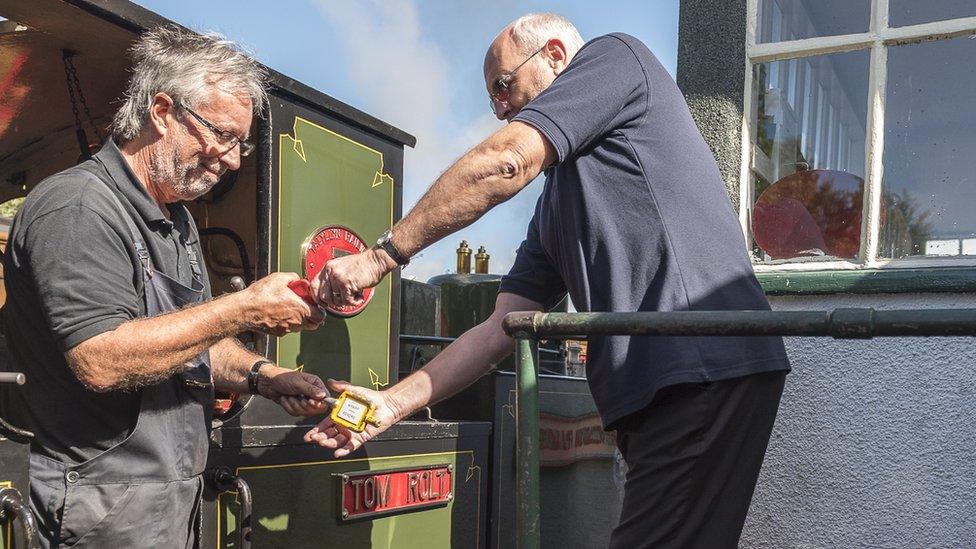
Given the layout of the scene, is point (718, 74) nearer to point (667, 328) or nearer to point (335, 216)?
point (335, 216)

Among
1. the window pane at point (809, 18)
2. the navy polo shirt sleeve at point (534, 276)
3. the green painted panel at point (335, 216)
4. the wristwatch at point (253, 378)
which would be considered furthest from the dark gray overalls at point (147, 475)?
the window pane at point (809, 18)

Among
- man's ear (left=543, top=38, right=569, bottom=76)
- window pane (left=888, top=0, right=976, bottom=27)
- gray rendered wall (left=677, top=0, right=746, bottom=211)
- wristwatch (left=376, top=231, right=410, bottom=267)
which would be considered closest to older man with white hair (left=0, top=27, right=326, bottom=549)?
wristwatch (left=376, top=231, right=410, bottom=267)

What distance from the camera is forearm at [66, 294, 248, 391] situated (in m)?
2.14

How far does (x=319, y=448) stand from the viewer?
3.19m

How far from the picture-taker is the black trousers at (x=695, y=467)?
2.00 m

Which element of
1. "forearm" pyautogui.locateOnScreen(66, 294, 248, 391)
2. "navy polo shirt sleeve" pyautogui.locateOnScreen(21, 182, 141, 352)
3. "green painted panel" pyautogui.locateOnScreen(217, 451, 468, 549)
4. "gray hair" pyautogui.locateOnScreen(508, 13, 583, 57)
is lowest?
"green painted panel" pyautogui.locateOnScreen(217, 451, 468, 549)

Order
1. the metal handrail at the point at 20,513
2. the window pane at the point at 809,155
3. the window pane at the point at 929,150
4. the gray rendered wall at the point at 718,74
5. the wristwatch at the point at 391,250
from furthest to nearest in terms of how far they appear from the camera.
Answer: the gray rendered wall at the point at 718,74 < the window pane at the point at 809,155 < the window pane at the point at 929,150 < the wristwatch at the point at 391,250 < the metal handrail at the point at 20,513

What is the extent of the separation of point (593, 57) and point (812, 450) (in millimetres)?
1984

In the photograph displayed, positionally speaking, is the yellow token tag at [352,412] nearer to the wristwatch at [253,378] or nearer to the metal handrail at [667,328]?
the wristwatch at [253,378]

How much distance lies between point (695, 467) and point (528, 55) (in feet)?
3.78

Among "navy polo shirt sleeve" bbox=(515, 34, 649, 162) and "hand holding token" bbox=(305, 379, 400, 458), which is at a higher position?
"navy polo shirt sleeve" bbox=(515, 34, 649, 162)

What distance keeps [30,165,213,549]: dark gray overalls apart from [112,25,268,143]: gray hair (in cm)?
35

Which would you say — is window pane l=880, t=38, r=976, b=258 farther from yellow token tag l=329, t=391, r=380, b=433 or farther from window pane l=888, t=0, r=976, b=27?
yellow token tag l=329, t=391, r=380, b=433

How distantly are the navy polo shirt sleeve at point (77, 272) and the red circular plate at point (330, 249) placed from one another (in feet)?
3.28
